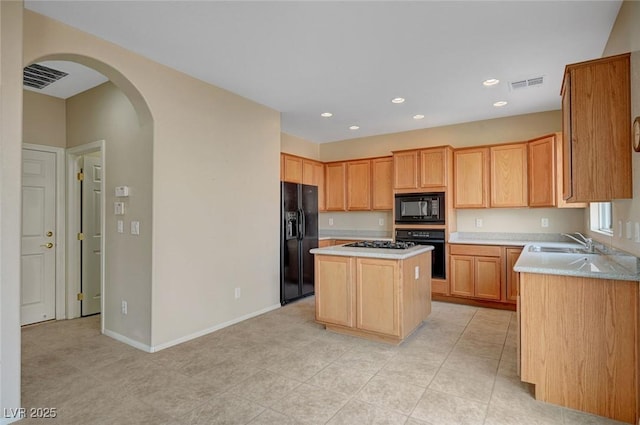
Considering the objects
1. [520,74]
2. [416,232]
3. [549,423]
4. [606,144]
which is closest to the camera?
[549,423]

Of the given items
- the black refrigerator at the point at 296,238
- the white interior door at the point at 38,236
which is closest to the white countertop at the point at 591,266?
the black refrigerator at the point at 296,238

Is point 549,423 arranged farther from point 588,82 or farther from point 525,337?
point 588,82

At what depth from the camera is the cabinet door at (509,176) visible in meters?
4.68

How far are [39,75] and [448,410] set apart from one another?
4.77 meters

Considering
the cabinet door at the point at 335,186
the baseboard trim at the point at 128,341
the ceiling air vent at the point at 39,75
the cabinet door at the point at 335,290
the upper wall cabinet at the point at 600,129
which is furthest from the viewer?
the cabinet door at the point at 335,186

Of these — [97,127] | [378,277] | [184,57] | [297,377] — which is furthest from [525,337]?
[97,127]

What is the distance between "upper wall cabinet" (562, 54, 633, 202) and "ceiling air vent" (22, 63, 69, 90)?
15.1 feet

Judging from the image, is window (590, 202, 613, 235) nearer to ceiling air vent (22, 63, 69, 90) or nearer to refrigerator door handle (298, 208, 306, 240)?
refrigerator door handle (298, 208, 306, 240)

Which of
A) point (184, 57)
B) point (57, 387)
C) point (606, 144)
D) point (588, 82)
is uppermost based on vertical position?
point (184, 57)

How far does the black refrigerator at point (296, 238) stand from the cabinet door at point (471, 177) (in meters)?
2.24

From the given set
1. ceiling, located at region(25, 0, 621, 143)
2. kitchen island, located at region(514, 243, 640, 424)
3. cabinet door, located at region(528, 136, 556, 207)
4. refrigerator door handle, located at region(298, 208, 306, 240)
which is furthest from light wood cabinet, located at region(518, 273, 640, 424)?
refrigerator door handle, located at region(298, 208, 306, 240)

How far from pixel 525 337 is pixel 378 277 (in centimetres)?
130

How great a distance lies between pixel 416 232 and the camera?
5223 millimetres

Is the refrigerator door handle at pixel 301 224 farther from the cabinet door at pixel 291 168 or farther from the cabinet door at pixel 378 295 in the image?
the cabinet door at pixel 378 295
